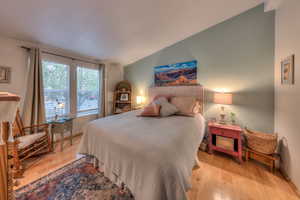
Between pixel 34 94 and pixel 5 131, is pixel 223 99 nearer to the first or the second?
pixel 5 131

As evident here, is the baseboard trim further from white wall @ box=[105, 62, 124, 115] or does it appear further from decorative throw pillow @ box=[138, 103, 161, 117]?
white wall @ box=[105, 62, 124, 115]

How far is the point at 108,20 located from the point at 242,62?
8.66 feet

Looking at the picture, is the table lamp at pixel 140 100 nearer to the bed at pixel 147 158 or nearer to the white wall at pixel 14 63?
the bed at pixel 147 158

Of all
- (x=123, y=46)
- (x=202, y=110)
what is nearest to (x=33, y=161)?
(x=123, y=46)

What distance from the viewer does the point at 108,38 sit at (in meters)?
2.42

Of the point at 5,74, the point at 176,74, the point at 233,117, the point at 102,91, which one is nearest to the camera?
the point at 5,74

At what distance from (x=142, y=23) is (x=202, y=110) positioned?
2268mm

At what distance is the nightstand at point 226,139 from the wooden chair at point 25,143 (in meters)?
3.18

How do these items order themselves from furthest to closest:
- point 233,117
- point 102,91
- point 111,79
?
point 111,79 < point 102,91 < point 233,117

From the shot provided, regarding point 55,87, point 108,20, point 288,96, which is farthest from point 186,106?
point 55,87

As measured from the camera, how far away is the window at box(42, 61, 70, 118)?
102 inches

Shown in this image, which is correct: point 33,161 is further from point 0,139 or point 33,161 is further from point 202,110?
point 202,110

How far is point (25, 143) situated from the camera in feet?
5.93

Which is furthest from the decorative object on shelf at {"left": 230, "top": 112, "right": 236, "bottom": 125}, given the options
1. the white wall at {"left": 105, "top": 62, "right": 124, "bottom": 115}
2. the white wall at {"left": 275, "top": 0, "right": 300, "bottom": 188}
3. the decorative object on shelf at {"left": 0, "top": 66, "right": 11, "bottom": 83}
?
the decorative object on shelf at {"left": 0, "top": 66, "right": 11, "bottom": 83}
